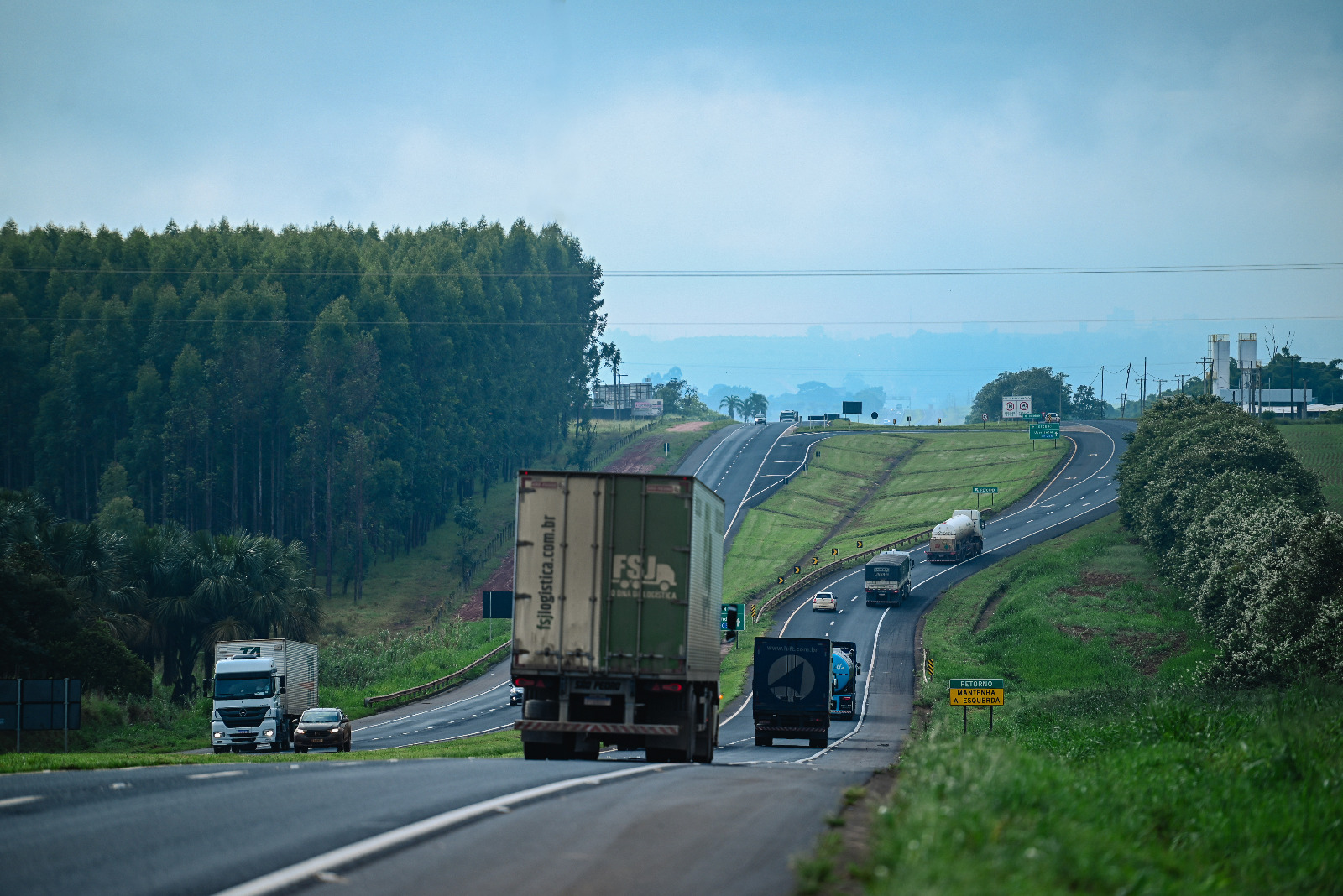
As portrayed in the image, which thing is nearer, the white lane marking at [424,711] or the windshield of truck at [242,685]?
the windshield of truck at [242,685]

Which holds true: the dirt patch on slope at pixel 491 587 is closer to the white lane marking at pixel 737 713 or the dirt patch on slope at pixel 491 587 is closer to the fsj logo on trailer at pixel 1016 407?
the white lane marking at pixel 737 713

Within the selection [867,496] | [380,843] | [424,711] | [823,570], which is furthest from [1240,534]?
[867,496]

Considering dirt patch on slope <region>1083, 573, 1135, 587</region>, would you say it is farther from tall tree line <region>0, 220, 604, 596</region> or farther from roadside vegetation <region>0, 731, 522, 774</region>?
tall tree line <region>0, 220, 604, 596</region>

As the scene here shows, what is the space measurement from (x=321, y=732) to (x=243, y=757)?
11136 mm

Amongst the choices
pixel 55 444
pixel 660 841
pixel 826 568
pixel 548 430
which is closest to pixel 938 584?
pixel 826 568

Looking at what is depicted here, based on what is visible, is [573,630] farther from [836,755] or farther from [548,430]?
[548,430]

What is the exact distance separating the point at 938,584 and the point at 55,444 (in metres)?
69.9

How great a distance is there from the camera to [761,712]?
42.3m

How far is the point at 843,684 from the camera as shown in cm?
5666

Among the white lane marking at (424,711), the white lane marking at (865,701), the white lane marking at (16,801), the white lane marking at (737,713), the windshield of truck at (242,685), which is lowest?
the white lane marking at (424,711)

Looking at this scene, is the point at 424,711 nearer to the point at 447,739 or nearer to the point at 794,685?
the point at 447,739

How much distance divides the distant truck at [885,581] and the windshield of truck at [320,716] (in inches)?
1908

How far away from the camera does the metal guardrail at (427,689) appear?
209 feet

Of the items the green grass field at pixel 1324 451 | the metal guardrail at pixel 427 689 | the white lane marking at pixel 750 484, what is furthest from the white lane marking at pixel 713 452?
the green grass field at pixel 1324 451
